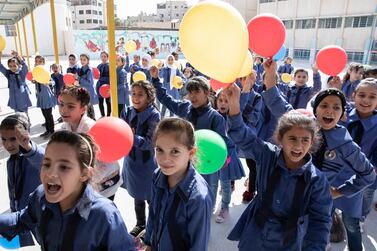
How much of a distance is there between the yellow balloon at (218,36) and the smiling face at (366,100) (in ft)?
3.73

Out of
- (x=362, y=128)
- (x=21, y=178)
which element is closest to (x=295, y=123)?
(x=362, y=128)

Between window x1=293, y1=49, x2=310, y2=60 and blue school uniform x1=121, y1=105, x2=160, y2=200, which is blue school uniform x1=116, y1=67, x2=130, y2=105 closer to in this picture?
blue school uniform x1=121, y1=105, x2=160, y2=200

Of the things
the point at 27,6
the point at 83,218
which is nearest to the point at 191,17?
the point at 83,218

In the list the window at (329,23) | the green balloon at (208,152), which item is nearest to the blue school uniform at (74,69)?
the green balloon at (208,152)

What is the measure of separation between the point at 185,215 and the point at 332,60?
2723mm

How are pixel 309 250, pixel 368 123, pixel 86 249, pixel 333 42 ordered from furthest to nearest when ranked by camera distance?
pixel 333 42 → pixel 368 123 → pixel 309 250 → pixel 86 249

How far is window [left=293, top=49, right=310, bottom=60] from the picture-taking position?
80.2ft

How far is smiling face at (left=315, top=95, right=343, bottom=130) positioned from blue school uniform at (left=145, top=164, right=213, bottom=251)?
89cm

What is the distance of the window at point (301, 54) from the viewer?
24438mm

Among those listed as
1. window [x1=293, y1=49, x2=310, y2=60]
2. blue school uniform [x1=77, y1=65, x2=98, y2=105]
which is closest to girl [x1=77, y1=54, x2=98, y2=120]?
blue school uniform [x1=77, y1=65, x2=98, y2=105]

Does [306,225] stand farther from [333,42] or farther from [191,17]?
[333,42]

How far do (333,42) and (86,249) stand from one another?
2505cm

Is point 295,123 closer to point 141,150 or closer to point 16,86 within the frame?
point 141,150

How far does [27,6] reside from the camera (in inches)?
374
